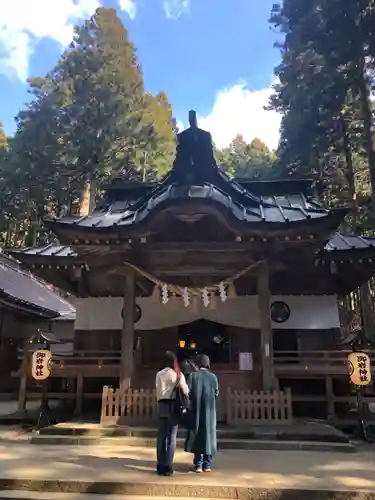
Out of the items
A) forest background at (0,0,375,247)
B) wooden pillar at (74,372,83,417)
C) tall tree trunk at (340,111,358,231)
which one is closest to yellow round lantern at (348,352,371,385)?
wooden pillar at (74,372,83,417)

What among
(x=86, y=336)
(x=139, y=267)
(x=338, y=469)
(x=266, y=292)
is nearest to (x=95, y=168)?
(x=86, y=336)

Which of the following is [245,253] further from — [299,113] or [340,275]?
[299,113]

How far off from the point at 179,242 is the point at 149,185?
5.93m

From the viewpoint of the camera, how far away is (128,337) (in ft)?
29.2

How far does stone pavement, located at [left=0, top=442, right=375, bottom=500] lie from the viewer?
4766 millimetres

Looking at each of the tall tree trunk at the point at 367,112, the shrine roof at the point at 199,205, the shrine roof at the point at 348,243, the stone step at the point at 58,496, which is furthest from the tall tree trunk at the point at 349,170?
the stone step at the point at 58,496

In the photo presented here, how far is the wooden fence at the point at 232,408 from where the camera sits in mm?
7992

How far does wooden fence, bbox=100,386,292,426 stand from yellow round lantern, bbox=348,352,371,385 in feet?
4.52

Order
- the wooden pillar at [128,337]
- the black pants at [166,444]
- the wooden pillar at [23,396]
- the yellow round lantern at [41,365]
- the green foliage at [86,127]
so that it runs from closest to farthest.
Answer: the black pants at [166,444] → the wooden pillar at [128,337] → the yellow round lantern at [41,365] → the wooden pillar at [23,396] → the green foliage at [86,127]

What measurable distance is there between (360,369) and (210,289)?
11.6 ft

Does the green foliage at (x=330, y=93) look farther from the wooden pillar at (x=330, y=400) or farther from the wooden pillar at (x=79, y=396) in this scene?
the wooden pillar at (x=79, y=396)

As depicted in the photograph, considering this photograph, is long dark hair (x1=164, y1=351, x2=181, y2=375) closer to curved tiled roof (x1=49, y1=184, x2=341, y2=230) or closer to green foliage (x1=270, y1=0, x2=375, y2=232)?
curved tiled roof (x1=49, y1=184, x2=341, y2=230)

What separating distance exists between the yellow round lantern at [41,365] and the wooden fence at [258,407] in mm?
4059

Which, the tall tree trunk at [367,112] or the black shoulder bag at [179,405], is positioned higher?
the tall tree trunk at [367,112]
